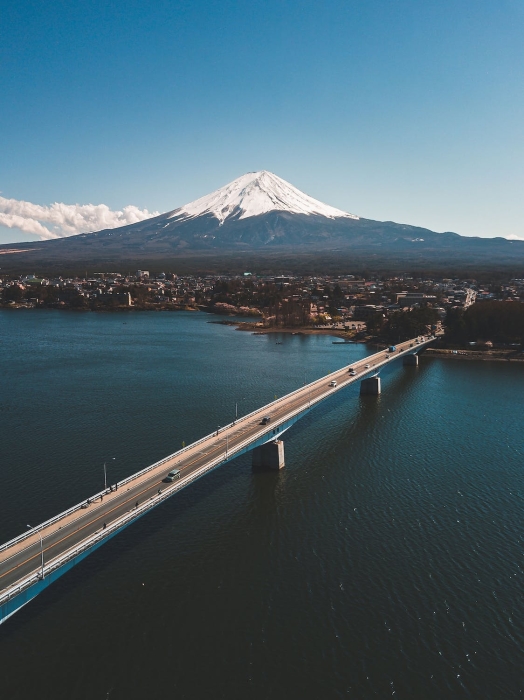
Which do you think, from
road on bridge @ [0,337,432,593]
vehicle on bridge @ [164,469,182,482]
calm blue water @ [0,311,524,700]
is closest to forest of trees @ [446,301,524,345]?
calm blue water @ [0,311,524,700]

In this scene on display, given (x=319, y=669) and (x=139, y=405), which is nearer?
(x=319, y=669)

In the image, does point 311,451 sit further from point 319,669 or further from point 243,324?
point 243,324

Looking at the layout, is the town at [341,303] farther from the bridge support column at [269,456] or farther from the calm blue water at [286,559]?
the bridge support column at [269,456]

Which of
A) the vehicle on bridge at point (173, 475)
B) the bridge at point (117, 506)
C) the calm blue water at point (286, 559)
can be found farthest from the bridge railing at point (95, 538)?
the calm blue water at point (286, 559)

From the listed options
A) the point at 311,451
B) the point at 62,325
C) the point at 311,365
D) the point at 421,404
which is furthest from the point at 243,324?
the point at 311,451

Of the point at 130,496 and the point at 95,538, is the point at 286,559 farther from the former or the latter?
the point at 95,538

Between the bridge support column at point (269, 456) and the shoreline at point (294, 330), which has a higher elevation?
the bridge support column at point (269, 456)

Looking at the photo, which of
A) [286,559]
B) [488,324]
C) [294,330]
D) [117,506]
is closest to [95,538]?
[117,506]
